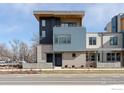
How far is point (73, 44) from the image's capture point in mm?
40719

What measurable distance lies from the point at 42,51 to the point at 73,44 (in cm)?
537

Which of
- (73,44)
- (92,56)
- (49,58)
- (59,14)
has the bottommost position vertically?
(49,58)

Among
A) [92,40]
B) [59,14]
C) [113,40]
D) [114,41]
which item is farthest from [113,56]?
[59,14]

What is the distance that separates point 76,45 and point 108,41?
7186mm

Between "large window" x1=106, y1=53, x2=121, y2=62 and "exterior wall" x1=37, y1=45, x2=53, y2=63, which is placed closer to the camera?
"exterior wall" x1=37, y1=45, x2=53, y2=63

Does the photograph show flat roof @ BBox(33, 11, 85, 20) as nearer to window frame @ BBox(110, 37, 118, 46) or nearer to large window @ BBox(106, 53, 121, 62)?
window frame @ BBox(110, 37, 118, 46)

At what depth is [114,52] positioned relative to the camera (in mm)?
43281

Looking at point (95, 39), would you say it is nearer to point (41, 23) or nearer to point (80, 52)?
point (80, 52)

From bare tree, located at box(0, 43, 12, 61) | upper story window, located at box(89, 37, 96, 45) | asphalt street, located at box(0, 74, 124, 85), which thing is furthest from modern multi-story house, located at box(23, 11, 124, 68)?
bare tree, located at box(0, 43, 12, 61)

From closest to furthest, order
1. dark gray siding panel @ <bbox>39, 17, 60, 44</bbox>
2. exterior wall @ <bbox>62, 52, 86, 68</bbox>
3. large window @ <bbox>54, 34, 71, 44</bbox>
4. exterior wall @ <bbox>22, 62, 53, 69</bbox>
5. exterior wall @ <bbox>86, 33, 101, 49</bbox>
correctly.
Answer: exterior wall @ <bbox>22, 62, 53, 69</bbox>, large window @ <bbox>54, 34, 71, 44</bbox>, exterior wall @ <bbox>62, 52, 86, 68</bbox>, exterior wall @ <bbox>86, 33, 101, 49</bbox>, dark gray siding panel @ <bbox>39, 17, 60, 44</bbox>

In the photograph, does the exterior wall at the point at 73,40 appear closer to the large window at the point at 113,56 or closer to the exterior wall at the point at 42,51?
the exterior wall at the point at 42,51

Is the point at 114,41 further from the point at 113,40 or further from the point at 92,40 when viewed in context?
the point at 92,40

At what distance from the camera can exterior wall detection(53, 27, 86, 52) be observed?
40562 mm

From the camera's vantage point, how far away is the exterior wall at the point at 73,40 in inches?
1597
